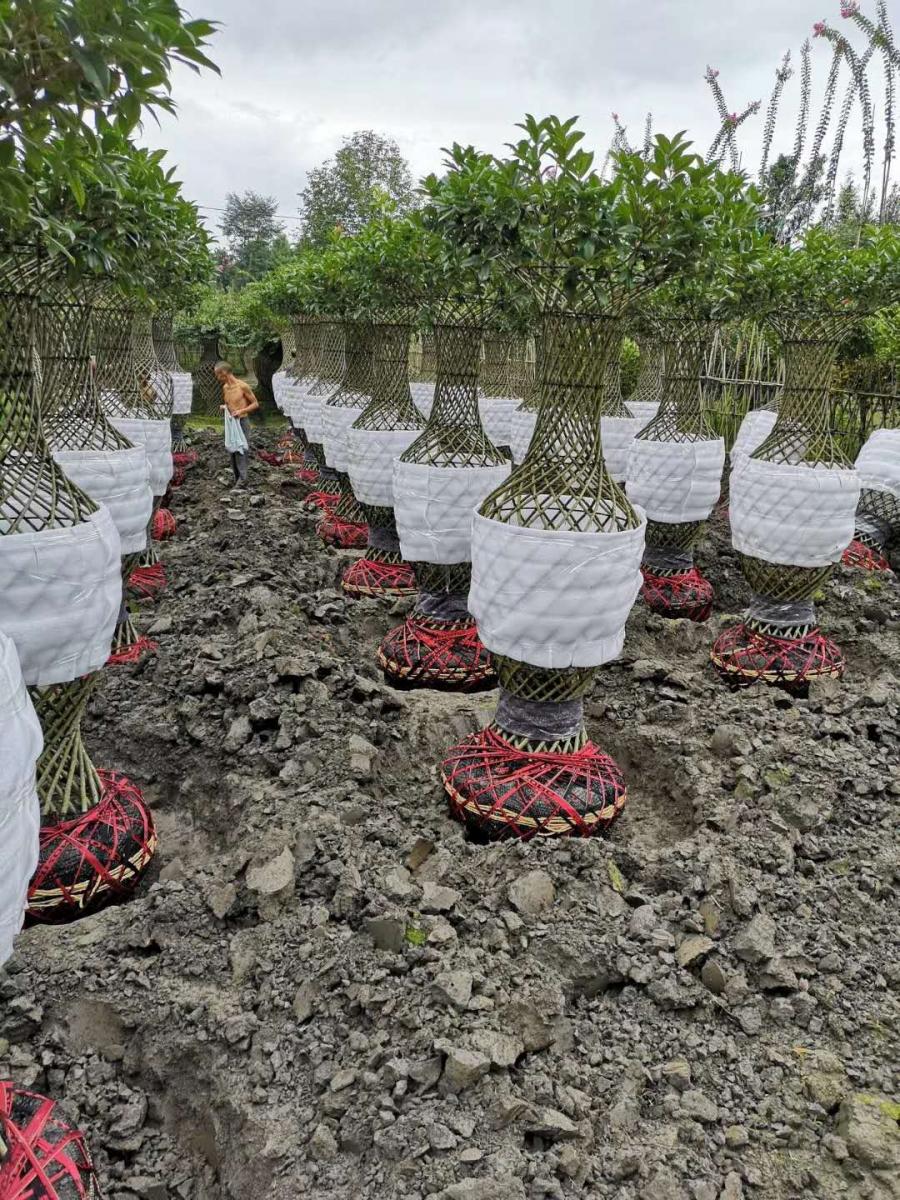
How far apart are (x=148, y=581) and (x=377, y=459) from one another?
6.50 feet

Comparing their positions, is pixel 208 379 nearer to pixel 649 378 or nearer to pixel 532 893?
pixel 649 378

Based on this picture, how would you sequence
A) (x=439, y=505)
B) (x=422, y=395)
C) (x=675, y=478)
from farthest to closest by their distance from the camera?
(x=422, y=395) < (x=675, y=478) < (x=439, y=505)

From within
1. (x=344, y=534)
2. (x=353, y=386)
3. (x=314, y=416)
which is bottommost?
(x=344, y=534)

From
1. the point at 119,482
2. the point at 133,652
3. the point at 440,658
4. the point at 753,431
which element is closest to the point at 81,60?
the point at 119,482

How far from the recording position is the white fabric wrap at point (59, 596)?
2.72 meters

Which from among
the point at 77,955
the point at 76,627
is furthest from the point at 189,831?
the point at 76,627

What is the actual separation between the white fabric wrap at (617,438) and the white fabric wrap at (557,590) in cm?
402

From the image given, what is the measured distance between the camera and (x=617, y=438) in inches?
287

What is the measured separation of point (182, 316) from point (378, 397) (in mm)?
10444

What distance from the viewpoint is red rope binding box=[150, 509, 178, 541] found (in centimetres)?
799

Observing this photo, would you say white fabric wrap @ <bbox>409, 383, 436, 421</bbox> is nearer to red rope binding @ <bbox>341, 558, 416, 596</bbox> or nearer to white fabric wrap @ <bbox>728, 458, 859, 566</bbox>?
red rope binding @ <bbox>341, 558, 416, 596</bbox>

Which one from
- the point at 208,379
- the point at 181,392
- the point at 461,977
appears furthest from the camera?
the point at 208,379

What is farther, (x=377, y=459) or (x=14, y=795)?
(x=377, y=459)

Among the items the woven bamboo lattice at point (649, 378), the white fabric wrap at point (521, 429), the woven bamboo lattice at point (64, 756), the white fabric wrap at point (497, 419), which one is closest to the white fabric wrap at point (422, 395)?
the white fabric wrap at point (497, 419)
